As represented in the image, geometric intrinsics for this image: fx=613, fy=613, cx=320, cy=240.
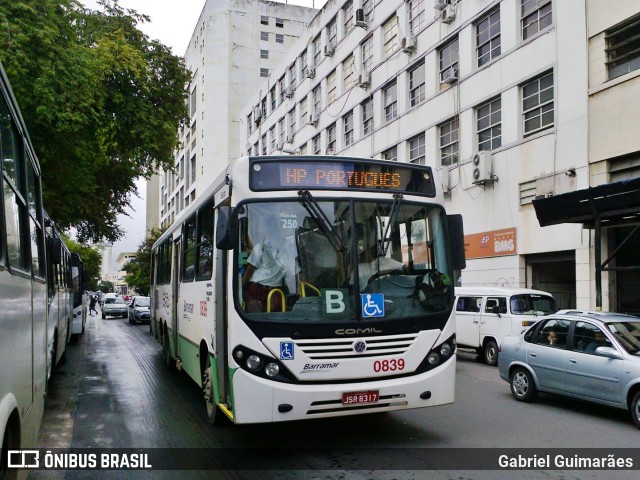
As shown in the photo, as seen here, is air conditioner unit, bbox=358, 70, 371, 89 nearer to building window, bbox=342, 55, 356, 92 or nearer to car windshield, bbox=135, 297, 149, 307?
building window, bbox=342, 55, 356, 92

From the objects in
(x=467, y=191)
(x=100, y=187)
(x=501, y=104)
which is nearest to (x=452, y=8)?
(x=501, y=104)

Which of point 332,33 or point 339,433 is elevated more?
point 332,33

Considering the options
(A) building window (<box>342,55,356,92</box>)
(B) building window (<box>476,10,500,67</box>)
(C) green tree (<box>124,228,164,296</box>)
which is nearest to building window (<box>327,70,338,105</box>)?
(A) building window (<box>342,55,356,92</box>)

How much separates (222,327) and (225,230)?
1.07 metres

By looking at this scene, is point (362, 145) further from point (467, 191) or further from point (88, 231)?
point (88, 231)

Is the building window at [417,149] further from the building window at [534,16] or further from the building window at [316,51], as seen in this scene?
the building window at [316,51]

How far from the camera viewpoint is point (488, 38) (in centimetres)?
2219

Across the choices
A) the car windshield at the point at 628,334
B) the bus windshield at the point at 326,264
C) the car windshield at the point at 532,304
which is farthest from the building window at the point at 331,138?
the bus windshield at the point at 326,264

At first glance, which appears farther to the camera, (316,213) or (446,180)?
(446,180)

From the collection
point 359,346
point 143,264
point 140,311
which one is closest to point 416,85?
point 140,311

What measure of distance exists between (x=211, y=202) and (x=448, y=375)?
3.53 meters

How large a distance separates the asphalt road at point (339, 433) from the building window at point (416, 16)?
63.8ft

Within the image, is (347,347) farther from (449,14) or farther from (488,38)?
(449,14)

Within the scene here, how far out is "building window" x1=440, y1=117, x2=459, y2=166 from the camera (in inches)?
941
